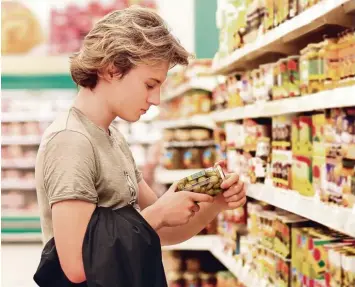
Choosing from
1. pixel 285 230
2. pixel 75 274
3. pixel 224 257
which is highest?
pixel 75 274

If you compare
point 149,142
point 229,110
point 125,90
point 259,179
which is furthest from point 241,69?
point 149,142

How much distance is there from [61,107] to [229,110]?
6807mm

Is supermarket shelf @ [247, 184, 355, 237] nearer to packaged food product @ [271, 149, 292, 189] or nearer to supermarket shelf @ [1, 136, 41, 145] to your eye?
packaged food product @ [271, 149, 292, 189]

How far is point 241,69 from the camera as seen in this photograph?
424 centimetres

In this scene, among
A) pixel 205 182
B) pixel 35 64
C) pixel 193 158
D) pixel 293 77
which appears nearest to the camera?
pixel 205 182

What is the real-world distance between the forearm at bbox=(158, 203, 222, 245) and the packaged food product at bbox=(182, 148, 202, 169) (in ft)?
10.3

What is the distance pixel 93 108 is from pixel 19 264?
6663mm

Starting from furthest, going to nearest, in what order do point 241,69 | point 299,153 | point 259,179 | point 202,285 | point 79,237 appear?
point 202,285 < point 241,69 < point 259,179 < point 299,153 < point 79,237

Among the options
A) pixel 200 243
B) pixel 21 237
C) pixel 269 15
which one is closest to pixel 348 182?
→ pixel 269 15

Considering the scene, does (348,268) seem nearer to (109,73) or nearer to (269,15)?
(109,73)

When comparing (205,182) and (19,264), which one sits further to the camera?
(19,264)

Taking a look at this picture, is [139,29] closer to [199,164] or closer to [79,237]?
[79,237]

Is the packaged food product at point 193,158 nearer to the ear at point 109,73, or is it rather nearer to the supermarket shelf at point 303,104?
the supermarket shelf at point 303,104

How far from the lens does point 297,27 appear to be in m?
2.49
